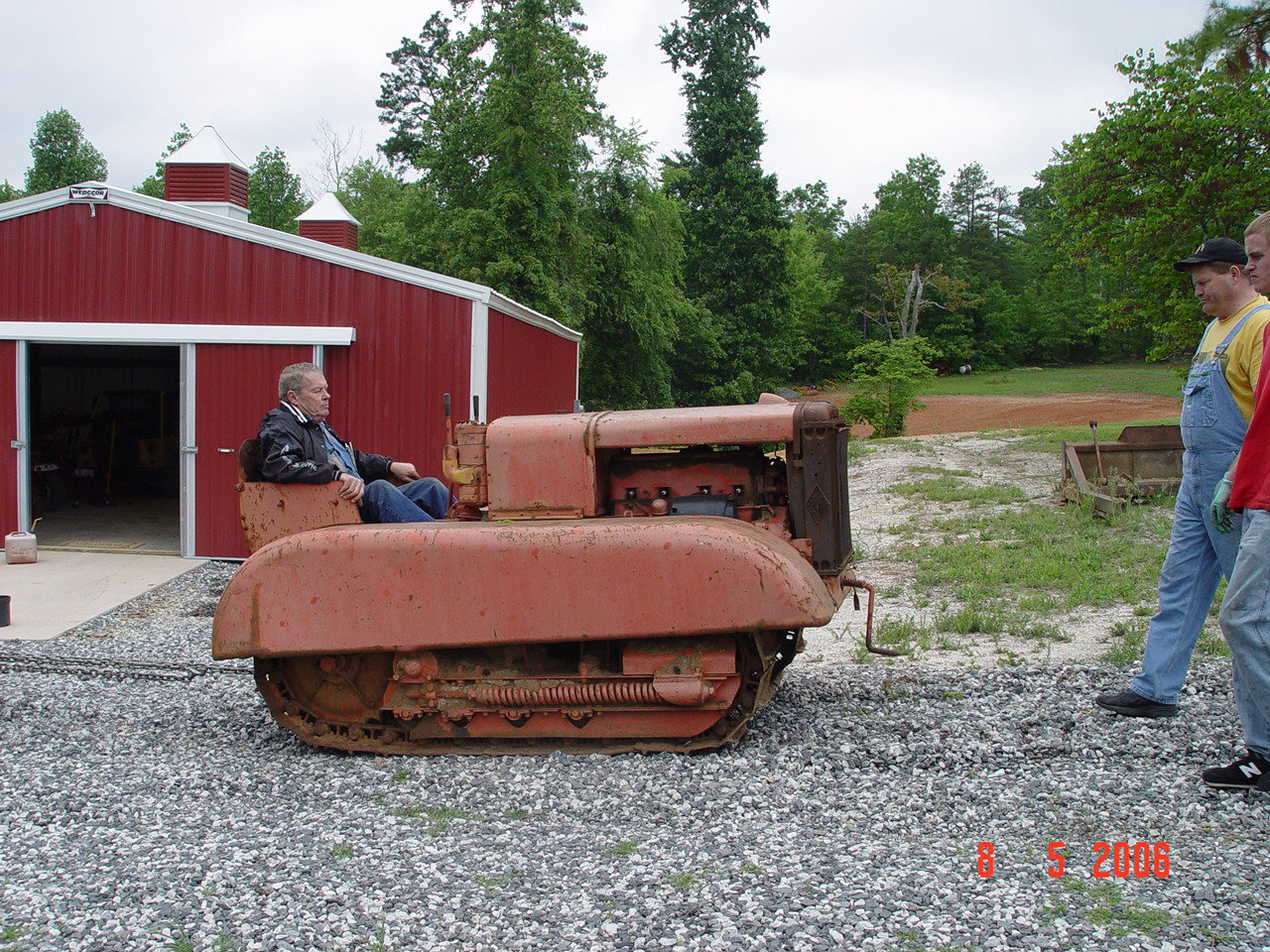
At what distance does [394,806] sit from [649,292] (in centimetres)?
2471

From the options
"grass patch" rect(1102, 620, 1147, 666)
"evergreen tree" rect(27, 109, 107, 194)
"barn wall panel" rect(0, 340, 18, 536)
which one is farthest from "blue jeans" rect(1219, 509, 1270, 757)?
"evergreen tree" rect(27, 109, 107, 194)

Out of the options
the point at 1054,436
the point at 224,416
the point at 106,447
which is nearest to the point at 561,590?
the point at 224,416

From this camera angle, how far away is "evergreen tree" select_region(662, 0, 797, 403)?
3703 cm

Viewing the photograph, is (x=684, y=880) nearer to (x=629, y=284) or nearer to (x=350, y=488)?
(x=350, y=488)

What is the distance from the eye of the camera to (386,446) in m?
11.0

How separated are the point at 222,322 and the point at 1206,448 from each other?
9.62 metres

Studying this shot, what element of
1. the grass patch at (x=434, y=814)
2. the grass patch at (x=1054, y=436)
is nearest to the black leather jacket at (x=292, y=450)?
the grass patch at (x=434, y=814)

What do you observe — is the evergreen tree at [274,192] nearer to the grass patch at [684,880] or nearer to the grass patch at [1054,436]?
the grass patch at [1054,436]

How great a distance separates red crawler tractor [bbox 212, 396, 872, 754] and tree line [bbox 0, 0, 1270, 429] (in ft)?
35.6

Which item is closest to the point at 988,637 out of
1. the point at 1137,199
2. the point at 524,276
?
the point at 1137,199

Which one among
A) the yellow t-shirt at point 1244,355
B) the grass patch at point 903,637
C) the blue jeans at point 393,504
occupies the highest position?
the yellow t-shirt at point 1244,355

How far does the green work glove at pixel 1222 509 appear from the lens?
3.78 m
